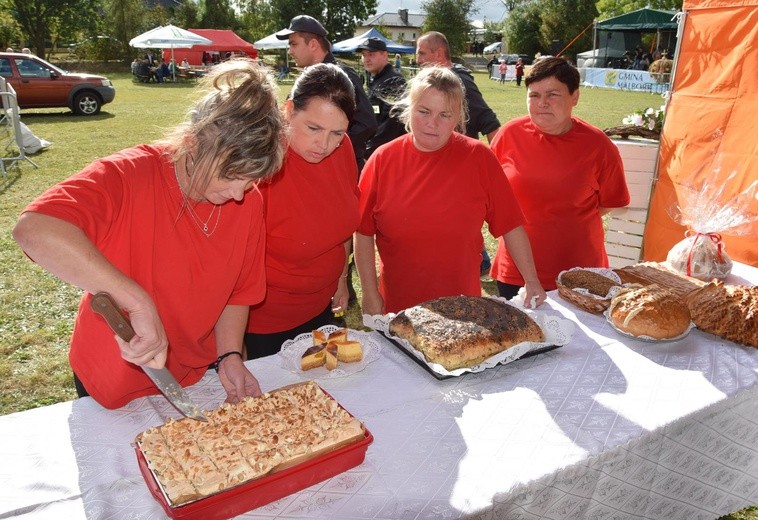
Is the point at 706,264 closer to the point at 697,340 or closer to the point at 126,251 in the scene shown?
the point at 697,340

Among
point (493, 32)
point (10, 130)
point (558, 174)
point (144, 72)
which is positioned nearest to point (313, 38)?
point (558, 174)

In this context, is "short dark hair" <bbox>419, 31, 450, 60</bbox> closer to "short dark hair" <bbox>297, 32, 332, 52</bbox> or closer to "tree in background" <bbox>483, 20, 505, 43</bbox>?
"short dark hair" <bbox>297, 32, 332, 52</bbox>

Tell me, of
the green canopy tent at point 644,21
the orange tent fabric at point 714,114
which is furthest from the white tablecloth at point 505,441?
the green canopy tent at point 644,21

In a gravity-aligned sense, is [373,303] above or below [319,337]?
below

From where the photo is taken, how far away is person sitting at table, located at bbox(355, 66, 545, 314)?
102 inches

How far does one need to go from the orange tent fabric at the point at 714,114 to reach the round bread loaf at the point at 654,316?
1.66 meters

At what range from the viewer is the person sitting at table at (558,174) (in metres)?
3.05

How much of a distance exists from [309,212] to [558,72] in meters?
1.60

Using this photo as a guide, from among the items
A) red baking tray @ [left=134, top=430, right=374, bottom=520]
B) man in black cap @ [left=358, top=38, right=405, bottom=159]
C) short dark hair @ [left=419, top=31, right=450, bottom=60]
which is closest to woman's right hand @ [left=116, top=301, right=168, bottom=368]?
red baking tray @ [left=134, top=430, right=374, bottom=520]

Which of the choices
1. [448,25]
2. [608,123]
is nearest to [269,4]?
[448,25]

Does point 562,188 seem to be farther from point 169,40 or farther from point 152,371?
point 169,40

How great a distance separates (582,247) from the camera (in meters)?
3.17

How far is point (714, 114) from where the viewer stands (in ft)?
13.4

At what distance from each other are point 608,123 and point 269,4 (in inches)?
1889
